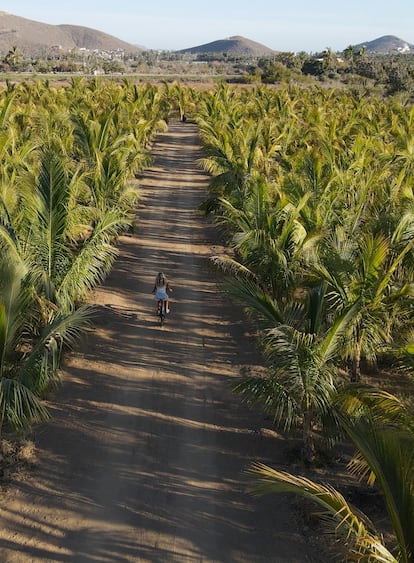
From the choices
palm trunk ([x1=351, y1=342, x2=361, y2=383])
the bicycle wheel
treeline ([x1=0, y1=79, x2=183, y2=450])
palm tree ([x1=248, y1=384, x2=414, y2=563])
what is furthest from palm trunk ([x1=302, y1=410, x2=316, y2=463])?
the bicycle wheel

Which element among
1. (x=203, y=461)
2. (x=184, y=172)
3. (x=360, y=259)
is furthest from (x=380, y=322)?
(x=184, y=172)

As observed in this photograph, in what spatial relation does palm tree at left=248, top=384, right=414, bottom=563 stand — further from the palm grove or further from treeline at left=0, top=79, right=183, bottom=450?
treeline at left=0, top=79, right=183, bottom=450

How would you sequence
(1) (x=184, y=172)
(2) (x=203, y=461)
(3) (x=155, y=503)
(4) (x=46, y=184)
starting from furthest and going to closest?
1. (1) (x=184, y=172)
2. (4) (x=46, y=184)
3. (2) (x=203, y=461)
4. (3) (x=155, y=503)

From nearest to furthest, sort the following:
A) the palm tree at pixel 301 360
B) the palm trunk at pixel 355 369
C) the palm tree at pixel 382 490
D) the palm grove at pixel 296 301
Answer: the palm tree at pixel 382 490
the palm grove at pixel 296 301
the palm tree at pixel 301 360
the palm trunk at pixel 355 369

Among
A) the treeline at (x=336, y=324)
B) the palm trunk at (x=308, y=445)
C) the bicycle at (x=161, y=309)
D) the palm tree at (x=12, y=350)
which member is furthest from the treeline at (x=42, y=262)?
the palm trunk at (x=308, y=445)

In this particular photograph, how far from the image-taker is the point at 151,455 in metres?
7.45

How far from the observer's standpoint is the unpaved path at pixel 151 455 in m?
6.07

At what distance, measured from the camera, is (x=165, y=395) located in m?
8.81

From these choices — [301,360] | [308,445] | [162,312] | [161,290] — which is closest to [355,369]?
[308,445]

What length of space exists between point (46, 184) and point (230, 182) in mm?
7990

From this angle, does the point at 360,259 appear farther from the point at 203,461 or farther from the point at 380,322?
the point at 203,461

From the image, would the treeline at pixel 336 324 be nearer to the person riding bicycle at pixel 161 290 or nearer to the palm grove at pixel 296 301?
the palm grove at pixel 296 301

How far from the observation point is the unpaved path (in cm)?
607

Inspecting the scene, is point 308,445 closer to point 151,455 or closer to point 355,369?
point 151,455
